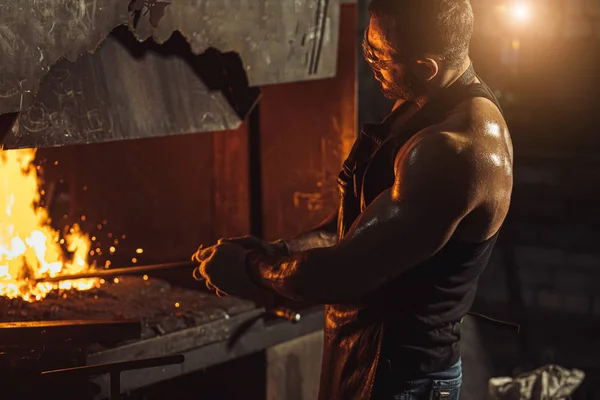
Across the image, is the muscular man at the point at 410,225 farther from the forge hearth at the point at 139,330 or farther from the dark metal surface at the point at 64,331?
the forge hearth at the point at 139,330

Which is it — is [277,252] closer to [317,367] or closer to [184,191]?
[317,367]

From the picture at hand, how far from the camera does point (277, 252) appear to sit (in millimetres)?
3768

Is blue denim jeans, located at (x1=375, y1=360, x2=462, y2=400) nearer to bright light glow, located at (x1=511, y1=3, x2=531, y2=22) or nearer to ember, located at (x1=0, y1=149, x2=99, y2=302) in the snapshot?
ember, located at (x1=0, y1=149, x2=99, y2=302)

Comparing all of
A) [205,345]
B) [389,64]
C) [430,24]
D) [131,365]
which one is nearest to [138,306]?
[205,345]

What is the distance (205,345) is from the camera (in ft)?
16.3

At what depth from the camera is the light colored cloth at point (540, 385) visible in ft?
21.8

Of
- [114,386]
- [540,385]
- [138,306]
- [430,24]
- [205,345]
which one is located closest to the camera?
[430,24]

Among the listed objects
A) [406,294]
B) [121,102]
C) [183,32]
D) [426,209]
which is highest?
[183,32]

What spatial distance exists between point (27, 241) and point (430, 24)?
328 centimetres

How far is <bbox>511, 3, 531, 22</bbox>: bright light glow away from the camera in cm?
746

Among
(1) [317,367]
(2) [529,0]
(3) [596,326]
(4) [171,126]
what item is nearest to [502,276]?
(3) [596,326]

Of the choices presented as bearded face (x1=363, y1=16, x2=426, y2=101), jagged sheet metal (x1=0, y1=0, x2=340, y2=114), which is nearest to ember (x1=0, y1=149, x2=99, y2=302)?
jagged sheet metal (x1=0, y1=0, x2=340, y2=114)

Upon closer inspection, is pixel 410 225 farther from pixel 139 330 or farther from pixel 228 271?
pixel 139 330

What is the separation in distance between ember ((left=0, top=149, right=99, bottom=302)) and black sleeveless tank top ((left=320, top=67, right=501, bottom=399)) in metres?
2.33
